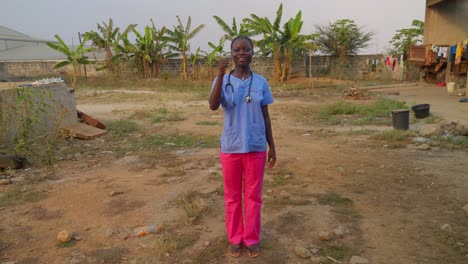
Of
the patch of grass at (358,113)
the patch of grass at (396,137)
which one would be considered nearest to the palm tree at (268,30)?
the patch of grass at (358,113)

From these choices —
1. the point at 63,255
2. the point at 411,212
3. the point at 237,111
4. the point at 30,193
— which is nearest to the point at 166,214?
the point at 63,255

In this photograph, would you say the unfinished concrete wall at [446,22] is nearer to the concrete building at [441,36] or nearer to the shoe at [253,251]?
the concrete building at [441,36]

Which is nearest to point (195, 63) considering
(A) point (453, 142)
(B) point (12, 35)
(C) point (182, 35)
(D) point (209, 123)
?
(C) point (182, 35)

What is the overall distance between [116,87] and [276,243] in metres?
18.0

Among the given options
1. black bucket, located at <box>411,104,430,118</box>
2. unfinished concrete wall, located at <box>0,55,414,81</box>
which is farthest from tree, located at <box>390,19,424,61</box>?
black bucket, located at <box>411,104,430,118</box>

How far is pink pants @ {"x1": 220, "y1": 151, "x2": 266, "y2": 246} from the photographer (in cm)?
243

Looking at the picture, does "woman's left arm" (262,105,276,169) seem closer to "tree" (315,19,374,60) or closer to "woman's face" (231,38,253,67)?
"woman's face" (231,38,253,67)

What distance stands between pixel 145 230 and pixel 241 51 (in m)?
1.56

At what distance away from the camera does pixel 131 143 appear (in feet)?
21.1

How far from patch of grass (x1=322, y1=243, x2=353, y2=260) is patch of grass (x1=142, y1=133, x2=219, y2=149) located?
356 centimetres

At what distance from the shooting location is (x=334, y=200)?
137 inches

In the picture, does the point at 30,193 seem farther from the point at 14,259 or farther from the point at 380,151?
the point at 380,151

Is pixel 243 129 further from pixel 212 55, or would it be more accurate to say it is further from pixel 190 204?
pixel 212 55

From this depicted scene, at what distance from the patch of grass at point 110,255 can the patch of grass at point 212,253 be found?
0.51 metres
